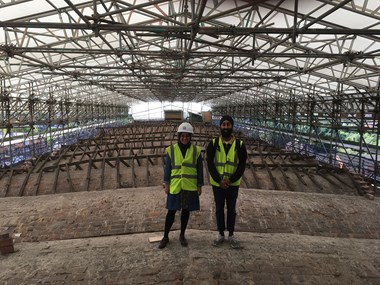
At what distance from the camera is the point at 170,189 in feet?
12.5

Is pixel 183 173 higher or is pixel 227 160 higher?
pixel 227 160

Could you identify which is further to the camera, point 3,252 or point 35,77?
point 35,77

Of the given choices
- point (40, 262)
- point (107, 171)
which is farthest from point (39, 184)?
point (40, 262)

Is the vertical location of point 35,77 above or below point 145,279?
above

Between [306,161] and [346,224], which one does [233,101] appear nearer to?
[306,161]

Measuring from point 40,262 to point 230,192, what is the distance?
8.91ft

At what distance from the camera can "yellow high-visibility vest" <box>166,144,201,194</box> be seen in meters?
3.75

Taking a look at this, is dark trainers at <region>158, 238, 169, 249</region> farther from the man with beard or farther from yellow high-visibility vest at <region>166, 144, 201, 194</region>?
the man with beard

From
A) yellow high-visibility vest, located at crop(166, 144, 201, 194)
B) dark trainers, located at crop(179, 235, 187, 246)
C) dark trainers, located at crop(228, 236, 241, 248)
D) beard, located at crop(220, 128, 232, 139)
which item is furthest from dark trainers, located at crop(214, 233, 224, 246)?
beard, located at crop(220, 128, 232, 139)

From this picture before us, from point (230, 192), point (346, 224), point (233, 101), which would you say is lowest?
point (346, 224)

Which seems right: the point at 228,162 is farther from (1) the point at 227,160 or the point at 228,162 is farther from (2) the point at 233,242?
(2) the point at 233,242

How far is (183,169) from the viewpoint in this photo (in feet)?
12.3

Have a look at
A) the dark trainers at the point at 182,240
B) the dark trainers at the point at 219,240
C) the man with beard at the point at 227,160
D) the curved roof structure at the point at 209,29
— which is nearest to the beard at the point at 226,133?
the man with beard at the point at 227,160

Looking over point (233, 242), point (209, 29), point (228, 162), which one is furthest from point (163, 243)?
point (209, 29)
